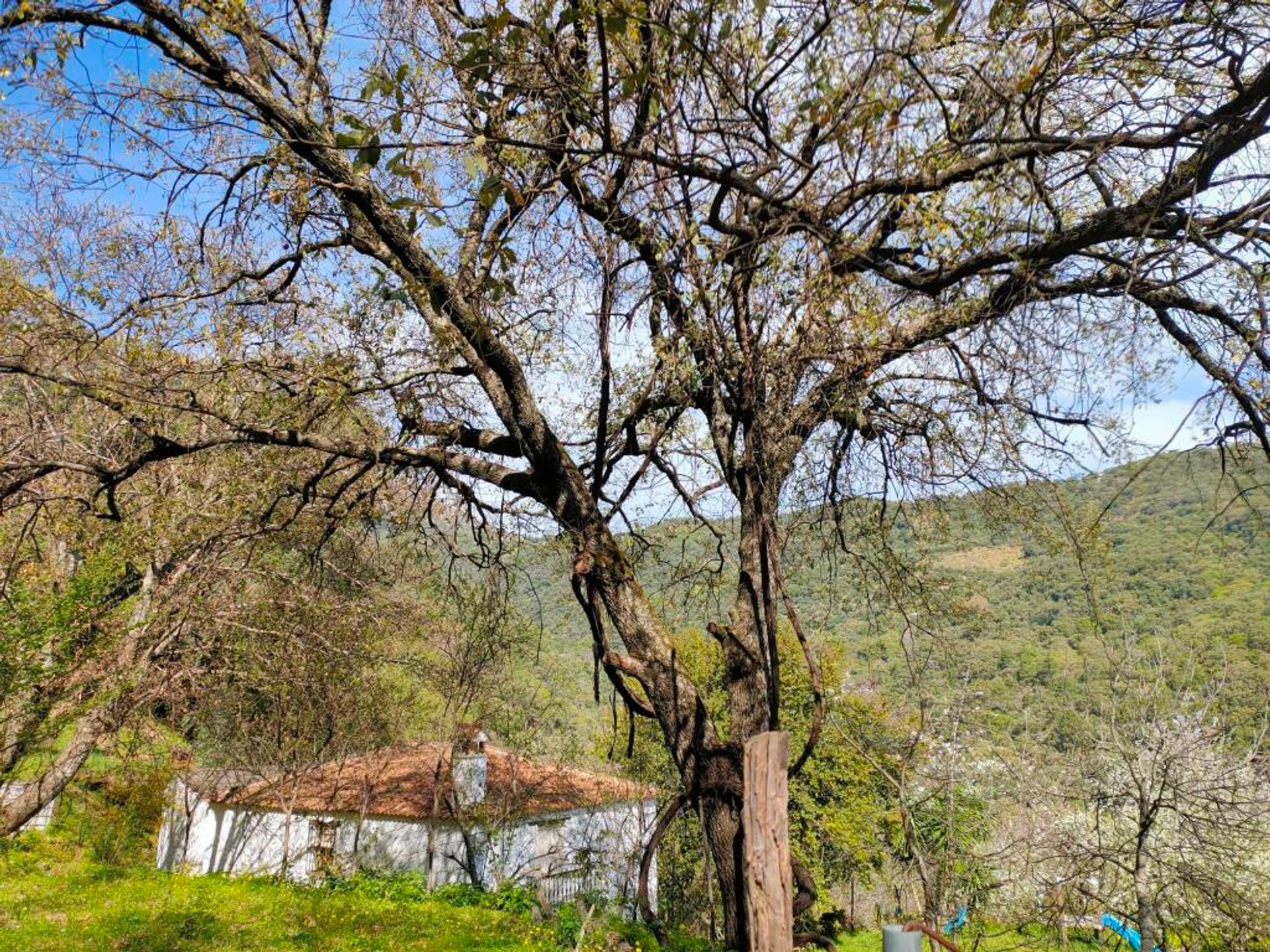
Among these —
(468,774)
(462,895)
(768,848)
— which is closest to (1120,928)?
(768,848)

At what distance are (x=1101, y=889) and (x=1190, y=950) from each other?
4.42 feet

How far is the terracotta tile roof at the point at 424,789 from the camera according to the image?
16.2 meters

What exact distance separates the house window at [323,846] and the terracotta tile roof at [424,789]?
34 centimetres

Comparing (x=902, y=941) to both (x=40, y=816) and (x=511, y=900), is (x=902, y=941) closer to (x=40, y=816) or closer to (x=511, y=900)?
(x=511, y=900)

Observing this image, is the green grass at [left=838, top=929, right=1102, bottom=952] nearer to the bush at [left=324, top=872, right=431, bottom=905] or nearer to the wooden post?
A: the wooden post

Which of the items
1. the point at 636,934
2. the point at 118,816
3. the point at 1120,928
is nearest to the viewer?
the point at 1120,928

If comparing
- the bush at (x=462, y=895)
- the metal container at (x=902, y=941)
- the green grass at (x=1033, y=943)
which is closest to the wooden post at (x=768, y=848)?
the metal container at (x=902, y=941)

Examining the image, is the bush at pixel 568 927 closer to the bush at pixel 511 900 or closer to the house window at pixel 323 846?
the bush at pixel 511 900

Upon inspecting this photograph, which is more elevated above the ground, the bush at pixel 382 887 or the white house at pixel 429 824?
the white house at pixel 429 824

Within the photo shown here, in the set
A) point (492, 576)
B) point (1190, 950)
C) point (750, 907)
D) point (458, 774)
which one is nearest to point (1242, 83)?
point (750, 907)

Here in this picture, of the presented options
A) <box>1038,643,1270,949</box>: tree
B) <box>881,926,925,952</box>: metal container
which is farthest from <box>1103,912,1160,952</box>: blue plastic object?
<box>881,926,925,952</box>: metal container

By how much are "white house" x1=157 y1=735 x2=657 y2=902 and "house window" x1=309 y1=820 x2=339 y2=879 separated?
0.03 metres

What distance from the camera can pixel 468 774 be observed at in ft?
53.8

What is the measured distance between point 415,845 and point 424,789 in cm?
172
